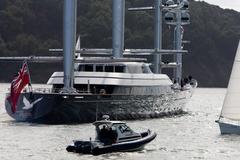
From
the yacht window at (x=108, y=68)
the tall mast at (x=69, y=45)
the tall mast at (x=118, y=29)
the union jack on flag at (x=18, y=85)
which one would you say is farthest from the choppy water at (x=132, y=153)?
the tall mast at (x=118, y=29)

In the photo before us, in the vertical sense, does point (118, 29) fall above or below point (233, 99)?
above

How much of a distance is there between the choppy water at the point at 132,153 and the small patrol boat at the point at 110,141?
0.39 metres

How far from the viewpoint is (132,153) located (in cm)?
4766

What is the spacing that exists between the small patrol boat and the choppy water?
39 cm

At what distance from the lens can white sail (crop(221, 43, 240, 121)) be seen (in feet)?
196

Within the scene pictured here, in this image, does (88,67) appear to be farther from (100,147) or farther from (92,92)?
(100,147)

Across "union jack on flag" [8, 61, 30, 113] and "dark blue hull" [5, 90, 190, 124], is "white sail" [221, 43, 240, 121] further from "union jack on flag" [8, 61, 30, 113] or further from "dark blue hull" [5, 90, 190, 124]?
"union jack on flag" [8, 61, 30, 113]

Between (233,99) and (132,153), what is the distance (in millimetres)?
15929

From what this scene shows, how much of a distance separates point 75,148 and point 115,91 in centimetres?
2328

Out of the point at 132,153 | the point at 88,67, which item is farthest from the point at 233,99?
the point at 88,67

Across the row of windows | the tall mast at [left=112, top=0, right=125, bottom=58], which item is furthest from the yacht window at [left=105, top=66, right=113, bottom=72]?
the tall mast at [left=112, top=0, right=125, bottom=58]

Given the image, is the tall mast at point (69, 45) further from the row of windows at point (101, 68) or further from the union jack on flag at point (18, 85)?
the row of windows at point (101, 68)

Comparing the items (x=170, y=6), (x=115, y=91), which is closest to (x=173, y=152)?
(x=115, y=91)

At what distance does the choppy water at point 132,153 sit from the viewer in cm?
4701
